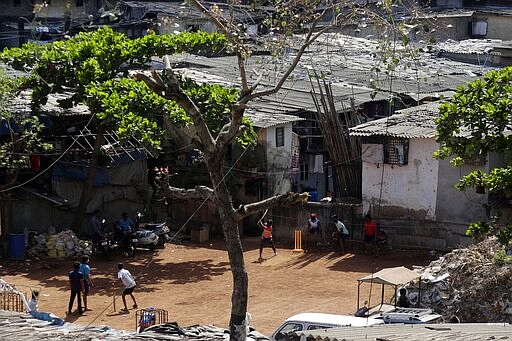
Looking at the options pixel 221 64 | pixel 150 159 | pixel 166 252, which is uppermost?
pixel 221 64

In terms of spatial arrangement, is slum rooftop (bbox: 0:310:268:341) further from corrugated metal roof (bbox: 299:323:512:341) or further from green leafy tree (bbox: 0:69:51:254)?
green leafy tree (bbox: 0:69:51:254)

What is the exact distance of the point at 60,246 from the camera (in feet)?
79.8

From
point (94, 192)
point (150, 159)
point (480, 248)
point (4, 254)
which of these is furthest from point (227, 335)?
point (150, 159)

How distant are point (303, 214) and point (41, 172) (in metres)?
6.68

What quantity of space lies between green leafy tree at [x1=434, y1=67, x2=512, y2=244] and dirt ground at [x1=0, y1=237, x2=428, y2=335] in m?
5.95

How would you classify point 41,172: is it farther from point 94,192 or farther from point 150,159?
point 150,159

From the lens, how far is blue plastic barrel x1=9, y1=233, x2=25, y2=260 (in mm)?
23984

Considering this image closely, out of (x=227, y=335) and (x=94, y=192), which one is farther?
(x=94, y=192)

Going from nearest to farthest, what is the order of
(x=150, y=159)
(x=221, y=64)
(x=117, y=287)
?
(x=117, y=287) < (x=150, y=159) < (x=221, y=64)

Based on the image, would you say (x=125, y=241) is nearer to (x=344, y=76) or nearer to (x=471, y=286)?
(x=471, y=286)

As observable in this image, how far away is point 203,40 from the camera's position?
25438mm

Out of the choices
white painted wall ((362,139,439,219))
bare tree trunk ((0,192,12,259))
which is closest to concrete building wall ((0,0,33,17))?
bare tree trunk ((0,192,12,259))

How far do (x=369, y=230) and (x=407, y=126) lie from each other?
2723 mm

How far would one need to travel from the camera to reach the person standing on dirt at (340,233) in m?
24.7
